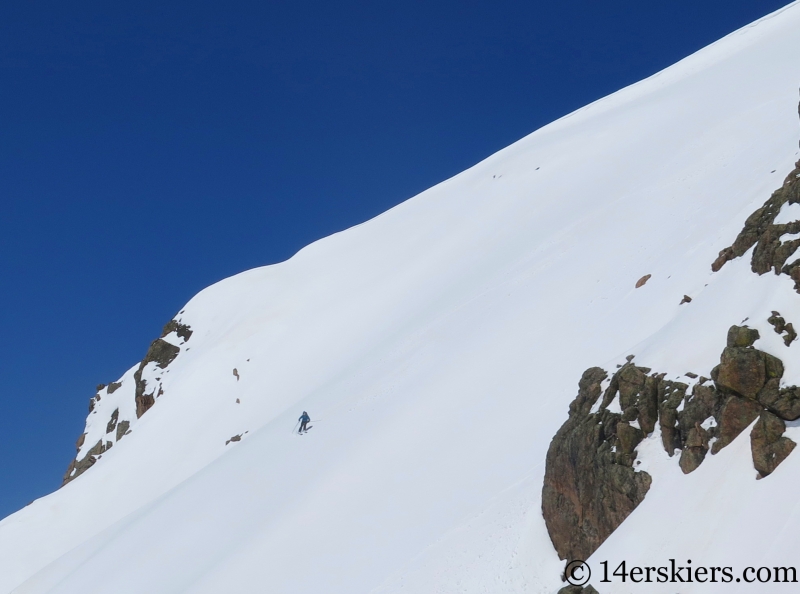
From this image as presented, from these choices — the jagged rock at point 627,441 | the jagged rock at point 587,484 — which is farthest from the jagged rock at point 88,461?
the jagged rock at point 627,441

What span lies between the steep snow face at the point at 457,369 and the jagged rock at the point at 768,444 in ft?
0.79

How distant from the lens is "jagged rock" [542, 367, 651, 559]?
46.4 ft

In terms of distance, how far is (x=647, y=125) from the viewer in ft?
160

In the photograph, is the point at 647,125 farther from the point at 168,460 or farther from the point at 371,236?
the point at 168,460

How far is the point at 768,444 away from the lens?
11547 millimetres

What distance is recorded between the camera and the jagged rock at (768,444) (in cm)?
1135

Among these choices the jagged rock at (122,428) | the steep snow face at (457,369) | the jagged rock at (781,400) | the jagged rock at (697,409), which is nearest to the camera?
the jagged rock at (781,400)

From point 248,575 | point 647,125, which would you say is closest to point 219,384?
point 248,575

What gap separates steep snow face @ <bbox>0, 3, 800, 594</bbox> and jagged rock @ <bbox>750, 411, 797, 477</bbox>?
241 mm

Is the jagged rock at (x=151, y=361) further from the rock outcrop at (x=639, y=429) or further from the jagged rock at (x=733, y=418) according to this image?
the jagged rock at (x=733, y=418)

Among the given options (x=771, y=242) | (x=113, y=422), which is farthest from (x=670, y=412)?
(x=113, y=422)

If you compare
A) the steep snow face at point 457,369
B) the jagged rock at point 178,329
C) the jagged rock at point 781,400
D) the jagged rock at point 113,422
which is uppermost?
the jagged rock at point 178,329

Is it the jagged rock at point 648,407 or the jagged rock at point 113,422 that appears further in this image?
the jagged rock at point 113,422

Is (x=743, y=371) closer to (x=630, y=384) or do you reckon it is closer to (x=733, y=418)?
(x=733, y=418)
